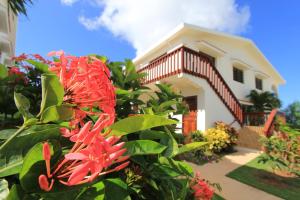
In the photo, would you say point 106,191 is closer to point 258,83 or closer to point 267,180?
point 267,180

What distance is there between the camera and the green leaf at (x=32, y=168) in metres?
0.51

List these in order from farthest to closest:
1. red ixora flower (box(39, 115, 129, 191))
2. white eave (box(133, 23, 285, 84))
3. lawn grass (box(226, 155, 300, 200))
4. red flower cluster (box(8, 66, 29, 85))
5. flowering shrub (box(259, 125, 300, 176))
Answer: white eave (box(133, 23, 285, 84))
flowering shrub (box(259, 125, 300, 176))
lawn grass (box(226, 155, 300, 200))
red flower cluster (box(8, 66, 29, 85))
red ixora flower (box(39, 115, 129, 191))

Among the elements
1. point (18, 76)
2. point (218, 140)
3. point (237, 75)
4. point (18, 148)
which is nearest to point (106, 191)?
point (18, 148)

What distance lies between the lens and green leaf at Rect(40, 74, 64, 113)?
0.54m

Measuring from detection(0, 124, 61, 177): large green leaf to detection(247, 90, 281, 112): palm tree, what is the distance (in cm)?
1674

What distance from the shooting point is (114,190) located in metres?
0.66

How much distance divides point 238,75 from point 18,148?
17082 mm

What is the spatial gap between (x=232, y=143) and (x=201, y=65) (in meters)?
3.74

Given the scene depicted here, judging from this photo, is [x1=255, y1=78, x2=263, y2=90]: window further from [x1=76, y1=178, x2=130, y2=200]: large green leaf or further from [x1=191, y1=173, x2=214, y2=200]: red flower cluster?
[x1=76, y1=178, x2=130, y2=200]: large green leaf

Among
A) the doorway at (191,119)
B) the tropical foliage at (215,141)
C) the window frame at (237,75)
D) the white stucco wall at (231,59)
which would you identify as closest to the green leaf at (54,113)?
the tropical foliage at (215,141)

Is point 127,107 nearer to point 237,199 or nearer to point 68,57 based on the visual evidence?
point 68,57

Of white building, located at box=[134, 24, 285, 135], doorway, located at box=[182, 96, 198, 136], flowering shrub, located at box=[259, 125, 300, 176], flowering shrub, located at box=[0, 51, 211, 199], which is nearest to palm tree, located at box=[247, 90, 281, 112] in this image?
white building, located at box=[134, 24, 285, 135]

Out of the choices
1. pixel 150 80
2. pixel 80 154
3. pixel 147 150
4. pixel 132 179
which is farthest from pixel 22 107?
pixel 150 80

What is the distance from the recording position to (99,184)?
63cm
